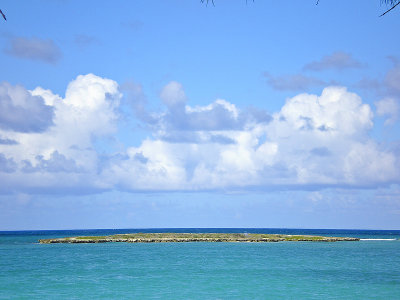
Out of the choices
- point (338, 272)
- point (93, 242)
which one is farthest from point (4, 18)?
point (93, 242)

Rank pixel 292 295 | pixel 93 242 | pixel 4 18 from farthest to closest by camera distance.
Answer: pixel 93 242 → pixel 292 295 → pixel 4 18

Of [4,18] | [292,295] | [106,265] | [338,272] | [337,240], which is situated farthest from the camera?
[337,240]

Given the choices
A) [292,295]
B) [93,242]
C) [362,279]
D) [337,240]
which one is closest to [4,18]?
[292,295]

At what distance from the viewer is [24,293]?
1959 inches

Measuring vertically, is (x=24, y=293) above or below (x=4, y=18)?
below

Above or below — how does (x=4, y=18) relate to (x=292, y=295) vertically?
above

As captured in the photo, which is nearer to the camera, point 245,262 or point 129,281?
point 129,281

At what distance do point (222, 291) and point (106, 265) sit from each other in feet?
99.8

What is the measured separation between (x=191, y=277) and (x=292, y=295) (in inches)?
626

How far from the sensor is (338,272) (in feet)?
216

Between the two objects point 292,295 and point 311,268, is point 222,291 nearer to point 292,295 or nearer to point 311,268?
point 292,295

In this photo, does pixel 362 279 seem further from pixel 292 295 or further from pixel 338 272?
pixel 292 295

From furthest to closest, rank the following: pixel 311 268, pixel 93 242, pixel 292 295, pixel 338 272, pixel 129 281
→ pixel 93 242 < pixel 311 268 < pixel 338 272 < pixel 129 281 < pixel 292 295

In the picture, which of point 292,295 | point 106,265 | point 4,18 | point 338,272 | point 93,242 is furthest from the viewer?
point 93,242
